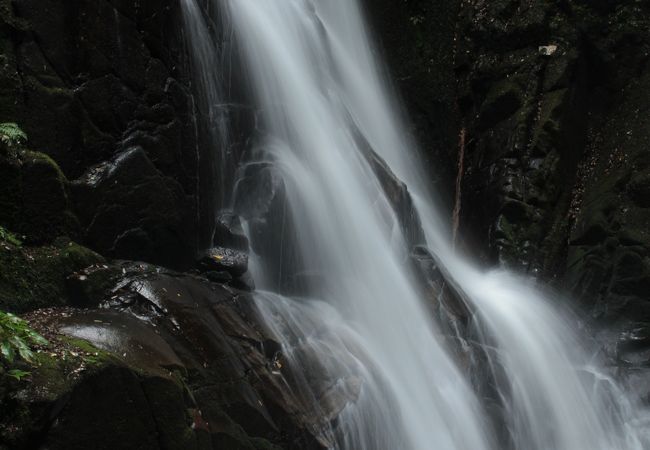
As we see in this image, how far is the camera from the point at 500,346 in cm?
891

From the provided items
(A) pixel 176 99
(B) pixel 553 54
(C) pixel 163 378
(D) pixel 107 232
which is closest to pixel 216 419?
(C) pixel 163 378

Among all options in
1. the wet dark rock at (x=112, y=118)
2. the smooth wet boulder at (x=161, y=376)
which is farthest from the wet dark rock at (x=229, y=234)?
the smooth wet boulder at (x=161, y=376)

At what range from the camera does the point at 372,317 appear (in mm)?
7914

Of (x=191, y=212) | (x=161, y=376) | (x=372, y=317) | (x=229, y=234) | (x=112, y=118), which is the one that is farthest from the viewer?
(x=372, y=317)

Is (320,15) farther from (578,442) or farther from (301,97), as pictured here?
(578,442)

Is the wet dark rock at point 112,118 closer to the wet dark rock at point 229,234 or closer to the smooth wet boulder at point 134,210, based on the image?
the smooth wet boulder at point 134,210

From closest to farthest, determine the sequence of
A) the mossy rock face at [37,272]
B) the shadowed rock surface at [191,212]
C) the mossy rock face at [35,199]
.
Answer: the shadowed rock surface at [191,212] → the mossy rock face at [37,272] → the mossy rock face at [35,199]

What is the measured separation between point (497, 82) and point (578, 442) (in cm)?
701

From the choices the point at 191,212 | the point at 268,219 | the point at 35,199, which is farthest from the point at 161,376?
the point at 268,219

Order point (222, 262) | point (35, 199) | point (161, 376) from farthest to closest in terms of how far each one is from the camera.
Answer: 1. point (222, 262)
2. point (35, 199)
3. point (161, 376)

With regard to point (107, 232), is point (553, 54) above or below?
above

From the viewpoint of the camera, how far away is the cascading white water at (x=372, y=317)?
648cm

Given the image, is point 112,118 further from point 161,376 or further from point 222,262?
point 161,376

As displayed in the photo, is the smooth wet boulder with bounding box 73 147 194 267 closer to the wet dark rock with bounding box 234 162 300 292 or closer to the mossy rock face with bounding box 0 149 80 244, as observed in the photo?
the mossy rock face with bounding box 0 149 80 244
